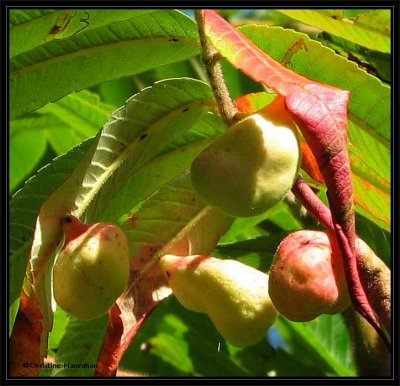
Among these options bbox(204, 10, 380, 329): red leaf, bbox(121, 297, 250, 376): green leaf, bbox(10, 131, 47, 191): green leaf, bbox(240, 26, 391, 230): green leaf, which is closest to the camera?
bbox(204, 10, 380, 329): red leaf

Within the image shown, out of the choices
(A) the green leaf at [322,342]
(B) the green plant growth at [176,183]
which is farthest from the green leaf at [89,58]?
(A) the green leaf at [322,342]

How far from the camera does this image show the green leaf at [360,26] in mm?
1396

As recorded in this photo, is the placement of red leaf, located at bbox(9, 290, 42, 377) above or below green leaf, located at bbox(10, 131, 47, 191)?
above

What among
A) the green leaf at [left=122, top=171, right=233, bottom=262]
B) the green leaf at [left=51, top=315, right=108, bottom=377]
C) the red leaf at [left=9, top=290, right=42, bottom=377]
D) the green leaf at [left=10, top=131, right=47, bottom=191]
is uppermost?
the green leaf at [left=122, top=171, right=233, bottom=262]

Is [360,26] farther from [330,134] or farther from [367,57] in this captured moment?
[330,134]

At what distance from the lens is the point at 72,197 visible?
50.3 inches

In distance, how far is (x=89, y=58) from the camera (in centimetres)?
148

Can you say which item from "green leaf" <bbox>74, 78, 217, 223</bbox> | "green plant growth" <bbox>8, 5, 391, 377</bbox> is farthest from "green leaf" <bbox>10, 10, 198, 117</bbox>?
"green leaf" <bbox>74, 78, 217, 223</bbox>

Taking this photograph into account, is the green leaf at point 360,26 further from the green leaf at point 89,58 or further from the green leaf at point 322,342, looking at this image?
the green leaf at point 322,342

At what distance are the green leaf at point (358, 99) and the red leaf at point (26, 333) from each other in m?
0.56

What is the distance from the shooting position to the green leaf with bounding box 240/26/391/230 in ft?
4.57

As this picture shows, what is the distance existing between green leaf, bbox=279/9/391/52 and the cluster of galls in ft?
1.14

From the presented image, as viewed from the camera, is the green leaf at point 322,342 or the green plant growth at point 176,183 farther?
the green leaf at point 322,342

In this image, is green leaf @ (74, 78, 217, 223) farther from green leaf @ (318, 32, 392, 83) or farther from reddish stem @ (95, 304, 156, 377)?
green leaf @ (318, 32, 392, 83)
